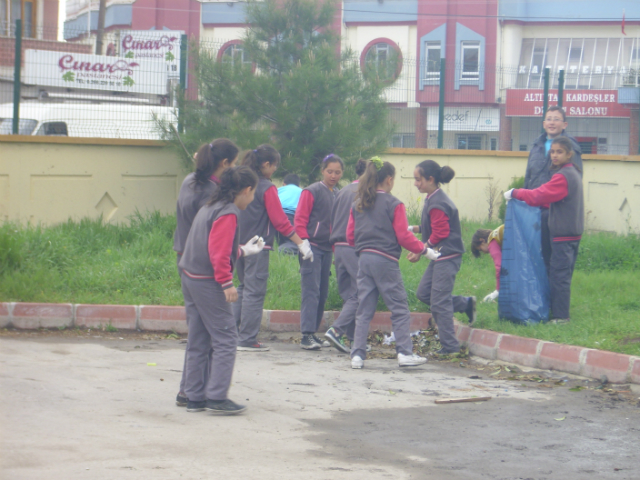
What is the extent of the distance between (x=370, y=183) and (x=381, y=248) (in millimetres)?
536

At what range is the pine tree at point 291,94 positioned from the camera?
33.1ft

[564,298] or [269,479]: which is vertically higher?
[564,298]

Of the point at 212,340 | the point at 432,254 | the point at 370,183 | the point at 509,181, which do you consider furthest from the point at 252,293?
the point at 509,181

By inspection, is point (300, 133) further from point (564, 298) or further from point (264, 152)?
point (564, 298)

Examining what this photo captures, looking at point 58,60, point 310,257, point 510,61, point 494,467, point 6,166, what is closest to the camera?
point 494,467

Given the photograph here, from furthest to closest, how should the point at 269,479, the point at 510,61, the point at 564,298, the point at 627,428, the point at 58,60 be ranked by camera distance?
the point at 510,61 → the point at 58,60 → the point at 564,298 → the point at 627,428 → the point at 269,479

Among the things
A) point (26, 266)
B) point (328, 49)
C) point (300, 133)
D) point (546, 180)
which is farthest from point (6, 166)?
point (546, 180)

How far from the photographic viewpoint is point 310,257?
6.21m

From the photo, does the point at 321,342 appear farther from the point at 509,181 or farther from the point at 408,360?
the point at 509,181

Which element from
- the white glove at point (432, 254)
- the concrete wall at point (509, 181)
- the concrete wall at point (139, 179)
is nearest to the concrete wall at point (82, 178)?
the concrete wall at point (139, 179)

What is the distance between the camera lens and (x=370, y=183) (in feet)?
19.6

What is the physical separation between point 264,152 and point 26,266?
3.34 meters

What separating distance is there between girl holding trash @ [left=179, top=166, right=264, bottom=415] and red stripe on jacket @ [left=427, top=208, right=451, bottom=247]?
224cm

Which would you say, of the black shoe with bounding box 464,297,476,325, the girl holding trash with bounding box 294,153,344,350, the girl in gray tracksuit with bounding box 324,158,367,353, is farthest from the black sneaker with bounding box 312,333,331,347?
the black shoe with bounding box 464,297,476,325
